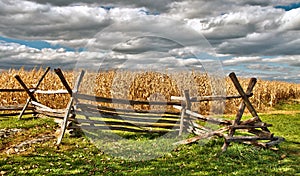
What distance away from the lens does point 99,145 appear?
32.7 ft

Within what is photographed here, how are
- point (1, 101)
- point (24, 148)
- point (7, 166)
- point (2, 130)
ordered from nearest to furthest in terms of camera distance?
point (7, 166) → point (24, 148) → point (2, 130) → point (1, 101)

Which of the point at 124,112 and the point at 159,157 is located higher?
the point at 124,112

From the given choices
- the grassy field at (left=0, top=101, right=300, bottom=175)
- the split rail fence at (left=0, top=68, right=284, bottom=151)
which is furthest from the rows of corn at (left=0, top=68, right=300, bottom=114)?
the grassy field at (left=0, top=101, right=300, bottom=175)

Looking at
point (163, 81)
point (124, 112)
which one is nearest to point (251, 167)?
point (124, 112)

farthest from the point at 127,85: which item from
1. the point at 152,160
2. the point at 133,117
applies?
the point at 152,160

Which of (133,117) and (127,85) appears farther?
(127,85)

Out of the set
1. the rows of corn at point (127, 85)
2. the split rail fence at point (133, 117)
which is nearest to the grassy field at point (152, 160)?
the split rail fence at point (133, 117)

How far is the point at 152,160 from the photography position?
8383mm

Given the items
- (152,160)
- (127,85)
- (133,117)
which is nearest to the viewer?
(152,160)

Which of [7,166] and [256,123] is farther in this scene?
[256,123]

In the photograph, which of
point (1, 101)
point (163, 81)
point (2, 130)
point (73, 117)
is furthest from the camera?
point (163, 81)

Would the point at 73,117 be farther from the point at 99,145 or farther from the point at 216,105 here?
the point at 216,105

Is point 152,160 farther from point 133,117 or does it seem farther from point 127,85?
point 127,85

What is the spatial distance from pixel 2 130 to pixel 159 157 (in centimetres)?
710
